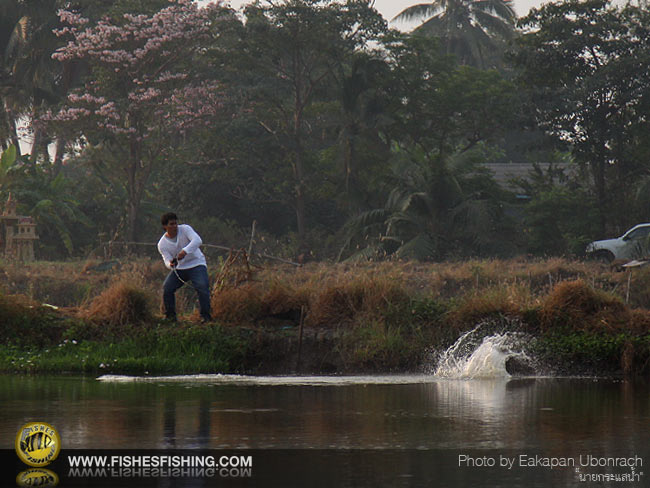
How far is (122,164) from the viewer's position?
45.4 meters

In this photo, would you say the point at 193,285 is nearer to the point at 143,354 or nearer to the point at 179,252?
the point at 179,252

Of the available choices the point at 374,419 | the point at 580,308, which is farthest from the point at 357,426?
the point at 580,308

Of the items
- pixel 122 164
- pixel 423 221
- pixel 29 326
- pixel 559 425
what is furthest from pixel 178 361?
pixel 122 164

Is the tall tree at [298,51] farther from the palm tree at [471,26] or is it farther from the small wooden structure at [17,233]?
the palm tree at [471,26]

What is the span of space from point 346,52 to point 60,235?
13.0 metres

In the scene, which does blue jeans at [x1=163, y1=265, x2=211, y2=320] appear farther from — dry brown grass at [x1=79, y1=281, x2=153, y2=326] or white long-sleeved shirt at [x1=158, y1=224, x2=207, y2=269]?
dry brown grass at [x1=79, y1=281, x2=153, y2=326]

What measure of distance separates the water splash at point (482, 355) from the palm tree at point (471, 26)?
55659 mm

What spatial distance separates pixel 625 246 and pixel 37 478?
2936 cm

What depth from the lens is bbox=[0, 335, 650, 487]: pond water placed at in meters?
7.46

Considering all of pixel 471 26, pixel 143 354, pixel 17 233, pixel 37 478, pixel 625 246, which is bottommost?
pixel 37 478

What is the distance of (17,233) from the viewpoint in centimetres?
3741

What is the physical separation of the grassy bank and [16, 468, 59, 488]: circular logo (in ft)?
25.7

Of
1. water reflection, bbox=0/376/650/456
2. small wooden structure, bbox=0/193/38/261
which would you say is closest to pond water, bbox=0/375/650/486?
water reflection, bbox=0/376/650/456

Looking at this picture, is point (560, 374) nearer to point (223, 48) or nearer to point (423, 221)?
point (423, 221)
